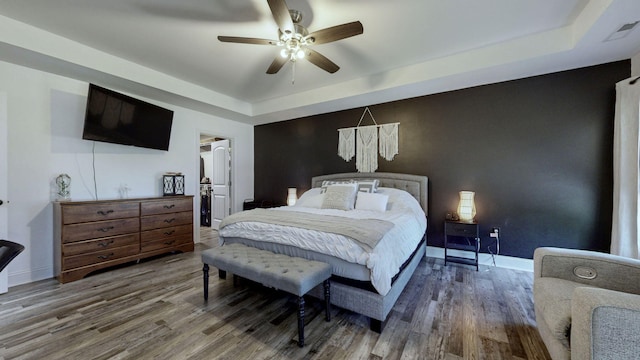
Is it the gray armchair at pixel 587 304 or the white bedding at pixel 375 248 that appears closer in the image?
the gray armchair at pixel 587 304

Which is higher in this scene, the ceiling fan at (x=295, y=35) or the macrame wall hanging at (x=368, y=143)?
the ceiling fan at (x=295, y=35)

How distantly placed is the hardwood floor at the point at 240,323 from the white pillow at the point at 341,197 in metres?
1.28

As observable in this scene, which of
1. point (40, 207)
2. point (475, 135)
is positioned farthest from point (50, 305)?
point (475, 135)

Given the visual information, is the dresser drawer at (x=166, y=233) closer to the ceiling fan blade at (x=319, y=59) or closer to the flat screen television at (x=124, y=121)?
the flat screen television at (x=124, y=121)

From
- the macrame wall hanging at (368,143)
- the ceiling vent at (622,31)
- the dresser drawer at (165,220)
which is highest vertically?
the ceiling vent at (622,31)

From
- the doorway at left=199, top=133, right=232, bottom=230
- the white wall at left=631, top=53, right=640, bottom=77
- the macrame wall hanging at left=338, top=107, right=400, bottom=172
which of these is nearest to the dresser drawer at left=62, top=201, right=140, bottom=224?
the doorway at left=199, top=133, right=232, bottom=230

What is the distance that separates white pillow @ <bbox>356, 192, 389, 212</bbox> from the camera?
3.33 m

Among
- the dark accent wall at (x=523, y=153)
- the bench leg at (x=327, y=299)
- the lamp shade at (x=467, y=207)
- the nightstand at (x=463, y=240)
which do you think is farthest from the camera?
the lamp shade at (x=467, y=207)

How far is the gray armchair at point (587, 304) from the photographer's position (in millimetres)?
971

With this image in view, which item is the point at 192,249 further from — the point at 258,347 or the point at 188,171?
the point at 258,347

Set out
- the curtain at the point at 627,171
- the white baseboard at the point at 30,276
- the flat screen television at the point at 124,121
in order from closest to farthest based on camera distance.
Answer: the curtain at the point at 627,171
the white baseboard at the point at 30,276
the flat screen television at the point at 124,121

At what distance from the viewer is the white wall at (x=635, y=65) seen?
2580 millimetres

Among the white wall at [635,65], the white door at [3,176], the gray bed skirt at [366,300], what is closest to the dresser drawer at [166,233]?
the white door at [3,176]

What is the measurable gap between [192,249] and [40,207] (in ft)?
6.12
